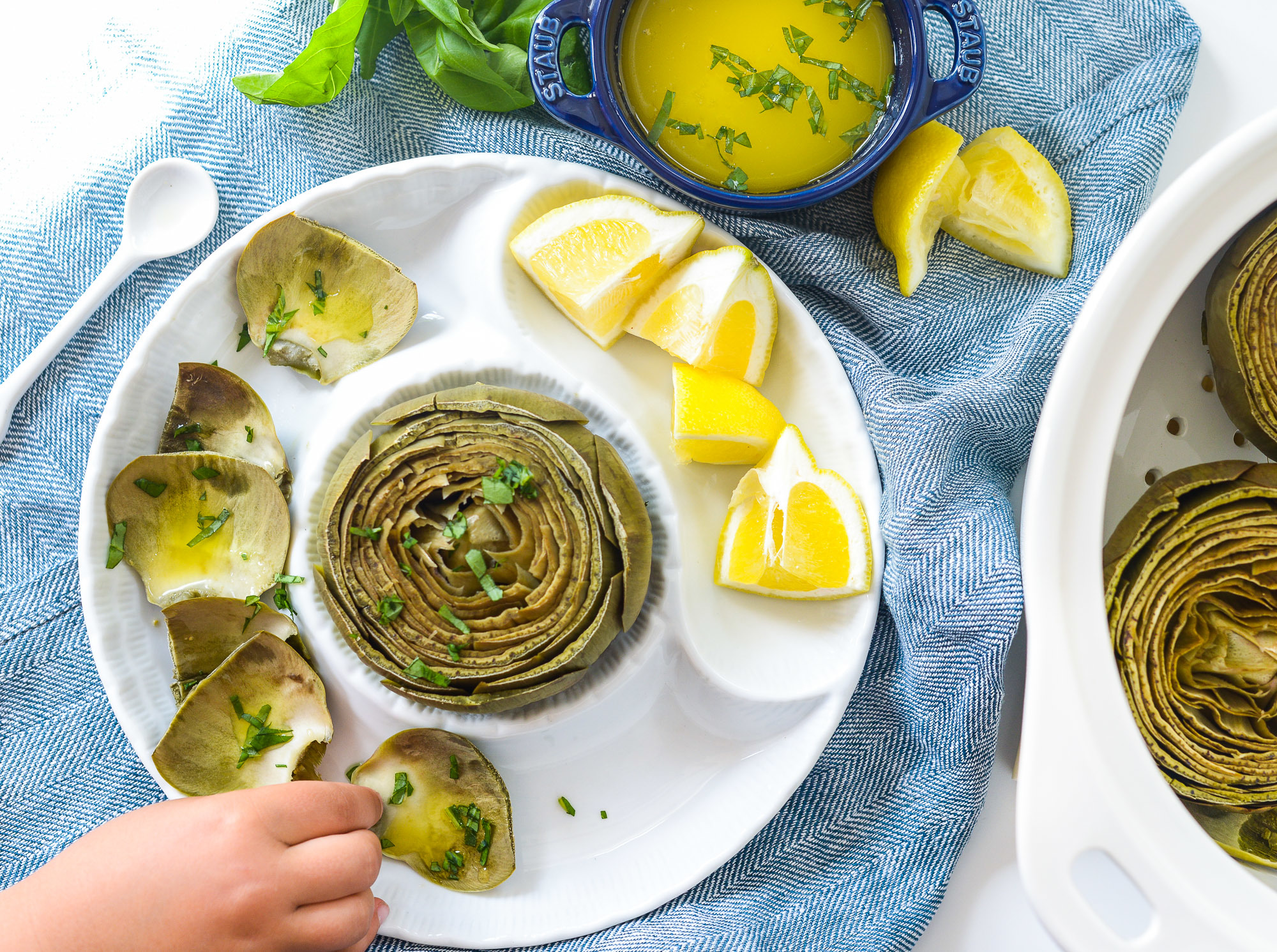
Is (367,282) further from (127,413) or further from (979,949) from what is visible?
(979,949)

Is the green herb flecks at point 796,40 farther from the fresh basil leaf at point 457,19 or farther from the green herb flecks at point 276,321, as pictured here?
the green herb flecks at point 276,321

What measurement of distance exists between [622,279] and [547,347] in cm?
11

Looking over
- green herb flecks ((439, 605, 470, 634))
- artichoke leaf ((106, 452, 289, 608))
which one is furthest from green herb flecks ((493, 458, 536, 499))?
artichoke leaf ((106, 452, 289, 608))

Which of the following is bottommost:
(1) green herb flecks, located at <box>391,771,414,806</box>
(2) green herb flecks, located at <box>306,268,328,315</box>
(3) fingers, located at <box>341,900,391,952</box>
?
(3) fingers, located at <box>341,900,391,952</box>

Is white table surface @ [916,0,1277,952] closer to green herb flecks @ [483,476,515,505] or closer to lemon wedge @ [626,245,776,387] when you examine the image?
lemon wedge @ [626,245,776,387]

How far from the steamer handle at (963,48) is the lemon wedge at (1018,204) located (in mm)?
101

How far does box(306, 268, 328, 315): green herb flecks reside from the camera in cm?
90

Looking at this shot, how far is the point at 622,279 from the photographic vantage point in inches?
34.0

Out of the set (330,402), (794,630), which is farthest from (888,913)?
(330,402)

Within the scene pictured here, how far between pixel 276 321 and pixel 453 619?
0.37 m

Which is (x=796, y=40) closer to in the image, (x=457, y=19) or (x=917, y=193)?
(x=917, y=193)

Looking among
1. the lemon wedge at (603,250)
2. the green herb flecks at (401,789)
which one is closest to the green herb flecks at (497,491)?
the lemon wedge at (603,250)

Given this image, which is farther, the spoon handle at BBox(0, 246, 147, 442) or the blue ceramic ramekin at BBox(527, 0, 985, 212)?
the spoon handle at BBox(0, 246, 147, 442)

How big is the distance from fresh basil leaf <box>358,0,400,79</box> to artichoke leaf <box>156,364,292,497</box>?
0.44 ft
